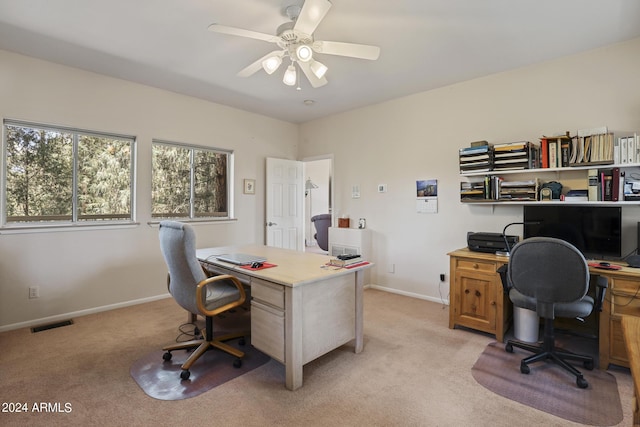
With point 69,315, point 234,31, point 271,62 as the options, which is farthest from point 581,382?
point 69,315

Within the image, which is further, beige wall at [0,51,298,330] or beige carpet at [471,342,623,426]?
beige wall at [0,51,298,330]

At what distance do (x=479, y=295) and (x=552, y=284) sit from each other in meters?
0.86

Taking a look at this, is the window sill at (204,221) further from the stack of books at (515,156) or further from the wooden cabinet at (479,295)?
the stack of books at (515,156)

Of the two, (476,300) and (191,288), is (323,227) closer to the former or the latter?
(476,300)

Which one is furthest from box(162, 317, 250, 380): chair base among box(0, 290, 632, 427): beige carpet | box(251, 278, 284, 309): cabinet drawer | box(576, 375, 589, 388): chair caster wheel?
box(576, 375, 589, 388): chair caster wheel

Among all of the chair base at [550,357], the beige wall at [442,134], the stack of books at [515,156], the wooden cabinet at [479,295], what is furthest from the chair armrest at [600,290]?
the stack of books at [515,156]

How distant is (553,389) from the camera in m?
2.11

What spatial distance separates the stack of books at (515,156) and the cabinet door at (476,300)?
1118 millimetres

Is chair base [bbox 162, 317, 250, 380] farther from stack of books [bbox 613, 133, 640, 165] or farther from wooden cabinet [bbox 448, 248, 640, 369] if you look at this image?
stack of books [bbox 613, 133, 640, 165]

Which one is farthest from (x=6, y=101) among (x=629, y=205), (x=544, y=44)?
(x=629, y=205)

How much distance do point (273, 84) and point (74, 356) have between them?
328 centimetres

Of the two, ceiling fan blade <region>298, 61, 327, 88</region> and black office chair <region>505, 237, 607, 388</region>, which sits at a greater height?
ceiling fan blade <region>298, 61, 327, 88</region>

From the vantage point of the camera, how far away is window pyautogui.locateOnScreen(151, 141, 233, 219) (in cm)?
411

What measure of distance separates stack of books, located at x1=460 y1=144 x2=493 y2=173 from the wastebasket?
1.42m
